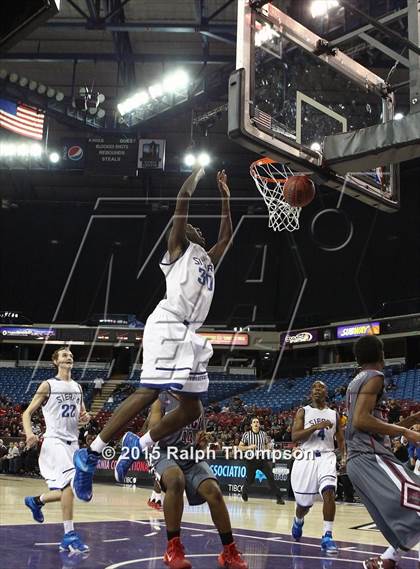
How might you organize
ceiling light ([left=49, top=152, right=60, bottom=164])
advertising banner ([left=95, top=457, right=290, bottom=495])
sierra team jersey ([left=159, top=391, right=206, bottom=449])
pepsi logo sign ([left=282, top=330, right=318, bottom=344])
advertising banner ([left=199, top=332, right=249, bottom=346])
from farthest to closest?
advertising banner ([left=199, top=332, right=249, bottom=346])
pepsi logo sign ([left=282, top=330, right=318, bottom=344])
ceiling light ([left=49, top=152, right=60, bottom=164])
advertising banner ([left=95, top=457, right=290, bottom=495])
sierra team jersey ([left=159, top=391, right=206, bottom=449])

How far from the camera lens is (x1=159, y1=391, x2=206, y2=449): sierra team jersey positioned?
4.54 metres

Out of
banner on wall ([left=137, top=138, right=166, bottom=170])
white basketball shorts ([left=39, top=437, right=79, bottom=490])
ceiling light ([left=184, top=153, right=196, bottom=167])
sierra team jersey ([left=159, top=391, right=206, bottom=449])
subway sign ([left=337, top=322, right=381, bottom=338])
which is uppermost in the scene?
ceiling light ([left=184, top=153, right=196, bottom=167])

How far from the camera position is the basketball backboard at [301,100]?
564cm

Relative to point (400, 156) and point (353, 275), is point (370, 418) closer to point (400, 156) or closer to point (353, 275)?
point (400, 156)

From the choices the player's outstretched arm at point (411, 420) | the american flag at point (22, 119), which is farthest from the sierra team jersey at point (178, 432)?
the american flag at point (22, 119)

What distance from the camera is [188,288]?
4.11 metres

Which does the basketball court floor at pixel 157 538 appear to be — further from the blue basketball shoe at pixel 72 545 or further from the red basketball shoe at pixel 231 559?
the red basketball shoe at pixel 231 559

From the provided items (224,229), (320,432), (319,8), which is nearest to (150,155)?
(319,8)

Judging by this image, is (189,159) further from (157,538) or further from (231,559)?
(231,559)

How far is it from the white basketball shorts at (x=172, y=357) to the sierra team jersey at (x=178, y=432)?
40 centimetres

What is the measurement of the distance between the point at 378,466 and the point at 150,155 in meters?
17.9

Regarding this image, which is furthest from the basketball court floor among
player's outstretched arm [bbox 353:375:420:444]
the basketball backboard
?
the basketball backboard

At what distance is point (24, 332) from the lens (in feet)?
93.0

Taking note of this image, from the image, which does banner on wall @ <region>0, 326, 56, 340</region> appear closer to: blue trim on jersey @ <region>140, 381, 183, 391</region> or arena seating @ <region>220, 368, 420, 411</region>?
arena seating @ <region>220, 368, 420, 411</region>
